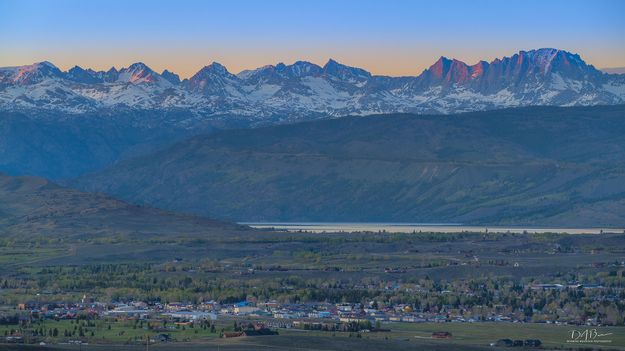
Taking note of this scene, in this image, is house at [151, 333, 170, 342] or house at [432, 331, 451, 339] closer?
house at [151, 333, 170, 342]

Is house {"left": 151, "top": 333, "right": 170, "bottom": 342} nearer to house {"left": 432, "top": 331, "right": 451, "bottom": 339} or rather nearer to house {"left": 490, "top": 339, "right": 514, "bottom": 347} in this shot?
house {"left": 432, "top": 331, "right": 451, "bottom": 339}

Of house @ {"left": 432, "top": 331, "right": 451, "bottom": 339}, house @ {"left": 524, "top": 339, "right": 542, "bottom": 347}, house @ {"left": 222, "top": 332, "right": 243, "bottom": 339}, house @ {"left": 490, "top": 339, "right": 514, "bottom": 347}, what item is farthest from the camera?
house @ {"left": 432, "top": 331, "right": 451, "bottom": 339}

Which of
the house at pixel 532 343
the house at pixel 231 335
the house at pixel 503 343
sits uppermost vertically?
the house at pixel 231 335

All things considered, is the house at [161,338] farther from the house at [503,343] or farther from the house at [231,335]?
the house at [503,343]

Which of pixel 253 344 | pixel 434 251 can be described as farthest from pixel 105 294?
pixel 434 251

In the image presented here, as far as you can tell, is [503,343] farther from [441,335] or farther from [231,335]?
[231,335]

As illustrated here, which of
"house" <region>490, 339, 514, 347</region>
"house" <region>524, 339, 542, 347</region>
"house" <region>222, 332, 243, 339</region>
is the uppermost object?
"house" <region>222, 332, 243, 339</region>

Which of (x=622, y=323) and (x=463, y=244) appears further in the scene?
(x=463, y=244)

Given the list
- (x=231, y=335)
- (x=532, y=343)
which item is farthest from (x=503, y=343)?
(x=231, y=335)

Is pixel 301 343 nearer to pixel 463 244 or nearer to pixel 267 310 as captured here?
pixel 267 310
